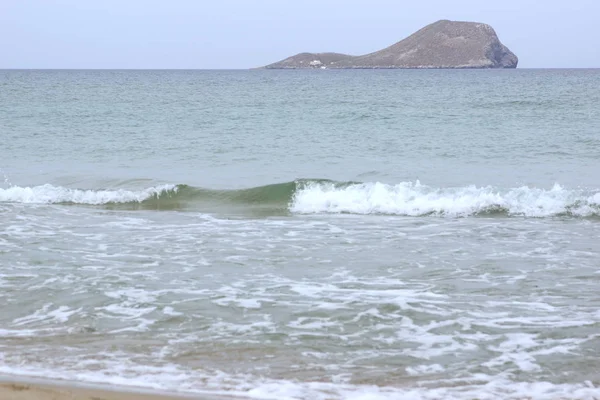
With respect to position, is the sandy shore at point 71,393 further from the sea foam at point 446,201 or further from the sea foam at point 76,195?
the sea foam at point 76,195

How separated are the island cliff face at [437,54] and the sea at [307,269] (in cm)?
12387

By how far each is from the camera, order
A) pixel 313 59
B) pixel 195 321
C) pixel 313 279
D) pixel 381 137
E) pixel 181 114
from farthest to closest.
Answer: pixel 313 59
pixel 181 114
pixel 381 137
pixel 313 279
pixel 195 321

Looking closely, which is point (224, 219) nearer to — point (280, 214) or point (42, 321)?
point (280, 214)

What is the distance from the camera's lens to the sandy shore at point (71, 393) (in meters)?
4.24

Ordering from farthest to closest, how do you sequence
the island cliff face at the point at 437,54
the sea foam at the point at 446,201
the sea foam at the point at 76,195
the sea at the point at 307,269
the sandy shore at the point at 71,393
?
the island cliff face at the point at 437,54 → the sea foam at the point at 76,195 → the sea foam at the point at 446,201 → the sea at the point at 307,269 → the sandy shore at the point at 71,393

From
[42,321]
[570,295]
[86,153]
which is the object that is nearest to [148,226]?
[42,321]

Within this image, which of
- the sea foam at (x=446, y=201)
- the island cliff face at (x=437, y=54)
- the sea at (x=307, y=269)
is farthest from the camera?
the island cliff face at (x=437, y=54)

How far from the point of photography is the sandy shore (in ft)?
13.9

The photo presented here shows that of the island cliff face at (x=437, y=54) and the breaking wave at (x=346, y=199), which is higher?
the island cliff face at (x=437, y=54)

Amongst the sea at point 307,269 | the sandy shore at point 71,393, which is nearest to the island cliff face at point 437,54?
the sea at point 307,269

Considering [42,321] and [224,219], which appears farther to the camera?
[224,219]

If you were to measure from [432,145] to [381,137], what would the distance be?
240 centimetres

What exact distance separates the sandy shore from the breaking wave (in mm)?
8259

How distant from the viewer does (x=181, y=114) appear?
3183 centimetres
